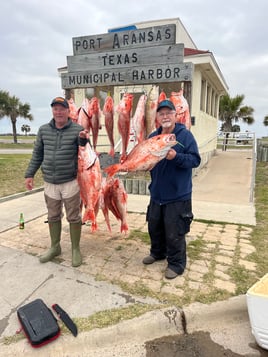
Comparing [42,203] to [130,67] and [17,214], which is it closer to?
[17,214]

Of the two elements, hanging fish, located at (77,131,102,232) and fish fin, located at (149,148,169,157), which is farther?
hanging fish, located at (77,131,102,232)

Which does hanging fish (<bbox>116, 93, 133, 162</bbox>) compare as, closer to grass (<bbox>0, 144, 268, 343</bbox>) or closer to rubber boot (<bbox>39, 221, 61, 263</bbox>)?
rubber boot (<bbox>39, 221, 61, 263</bbox>)

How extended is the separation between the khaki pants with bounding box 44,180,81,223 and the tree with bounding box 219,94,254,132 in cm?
2550

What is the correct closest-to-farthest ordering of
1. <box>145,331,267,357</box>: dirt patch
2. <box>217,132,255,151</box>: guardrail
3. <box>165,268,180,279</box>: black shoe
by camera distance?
<box>145,331,267,357</box>: dirt patch, <box>165,268,180,279</box>: black shoe, <box>217,132,255,151</box>: guardrail

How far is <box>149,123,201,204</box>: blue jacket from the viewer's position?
2957 mm

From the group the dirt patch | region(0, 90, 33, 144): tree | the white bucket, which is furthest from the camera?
region(0, 90, 33, 144): tree

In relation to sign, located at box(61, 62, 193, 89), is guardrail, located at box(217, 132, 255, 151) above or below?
below

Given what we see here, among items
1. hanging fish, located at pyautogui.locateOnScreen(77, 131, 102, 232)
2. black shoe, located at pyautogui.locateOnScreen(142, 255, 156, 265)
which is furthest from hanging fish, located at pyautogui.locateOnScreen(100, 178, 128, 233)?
black shoe, located at pyautogui.locateOnScreen(142, 255, 156, 265)

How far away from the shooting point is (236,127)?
4209 centimetres

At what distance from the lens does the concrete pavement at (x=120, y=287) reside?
2.45 metres

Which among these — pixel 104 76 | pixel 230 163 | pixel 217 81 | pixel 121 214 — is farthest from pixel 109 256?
pixel 217 81

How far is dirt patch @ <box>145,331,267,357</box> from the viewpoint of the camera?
2350 millimetres

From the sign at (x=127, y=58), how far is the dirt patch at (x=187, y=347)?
121 inches

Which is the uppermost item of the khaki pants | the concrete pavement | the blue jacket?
the blue jacket
